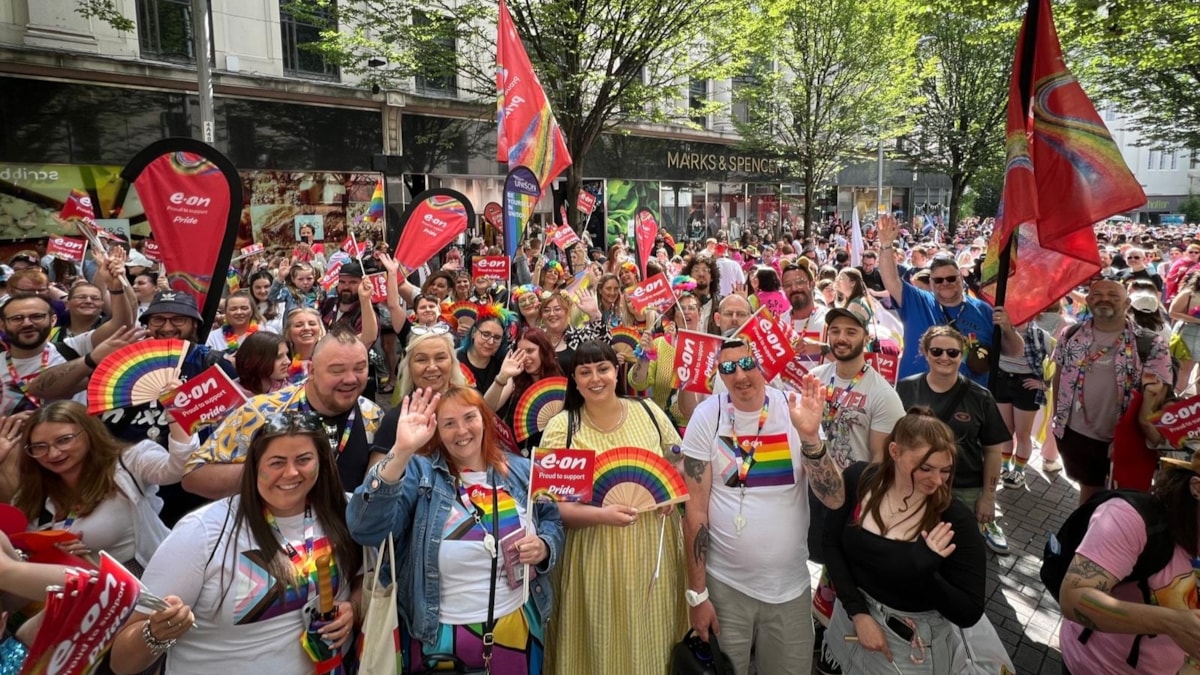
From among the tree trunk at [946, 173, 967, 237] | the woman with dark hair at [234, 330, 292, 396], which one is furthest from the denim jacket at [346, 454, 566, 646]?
the tree trunk at [946, 173, 967, 237]

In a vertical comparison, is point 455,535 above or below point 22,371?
below

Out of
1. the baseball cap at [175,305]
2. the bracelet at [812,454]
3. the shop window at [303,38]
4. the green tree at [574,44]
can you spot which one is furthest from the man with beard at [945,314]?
the shop window at [303,38]

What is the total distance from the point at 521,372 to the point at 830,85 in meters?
22.9

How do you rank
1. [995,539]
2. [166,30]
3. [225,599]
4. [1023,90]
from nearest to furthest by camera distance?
[225,599]
[1023,90]
[995,539]
[166,30]

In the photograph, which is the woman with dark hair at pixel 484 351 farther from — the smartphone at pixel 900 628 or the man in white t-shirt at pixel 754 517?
the smartphone at pixel 900 628

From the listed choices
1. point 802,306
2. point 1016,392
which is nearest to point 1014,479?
point 1016,392

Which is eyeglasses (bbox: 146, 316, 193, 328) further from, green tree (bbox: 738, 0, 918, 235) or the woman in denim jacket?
green tree (bbox: 738, 0, 918, 235)

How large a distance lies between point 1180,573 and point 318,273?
1073cm

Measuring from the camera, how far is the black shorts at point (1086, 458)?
506cm

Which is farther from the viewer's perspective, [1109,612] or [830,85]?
[830,85]

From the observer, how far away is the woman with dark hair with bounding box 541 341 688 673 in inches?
124

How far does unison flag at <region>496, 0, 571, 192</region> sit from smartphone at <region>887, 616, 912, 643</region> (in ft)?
22.8

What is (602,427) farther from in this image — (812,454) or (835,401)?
(835,401)

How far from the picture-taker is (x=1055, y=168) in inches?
185
